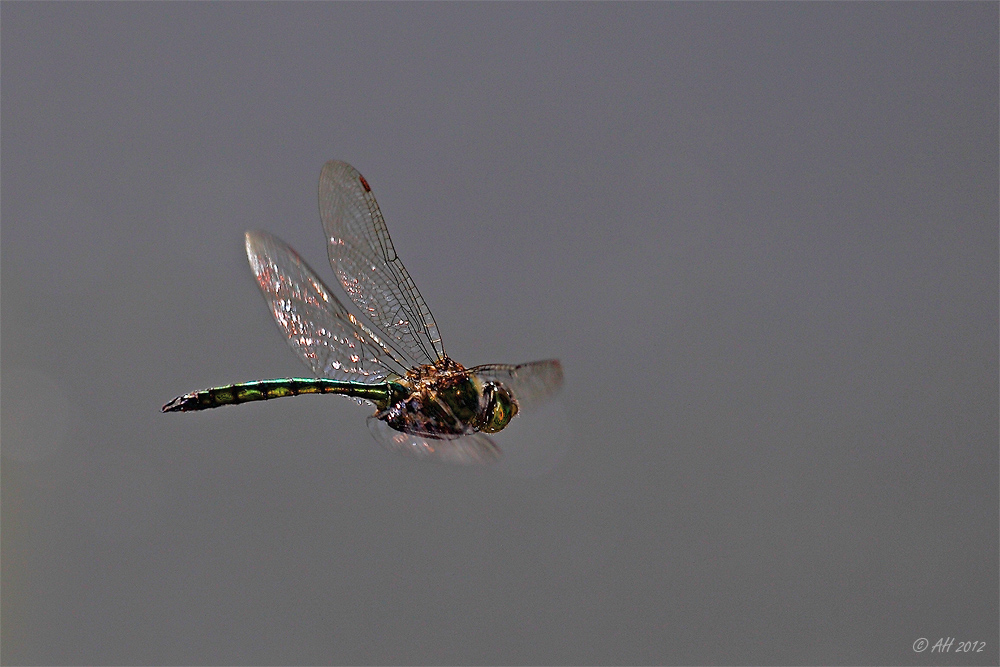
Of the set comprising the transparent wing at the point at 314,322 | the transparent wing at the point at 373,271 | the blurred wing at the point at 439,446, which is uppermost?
the transparent wing at the point at 373,271

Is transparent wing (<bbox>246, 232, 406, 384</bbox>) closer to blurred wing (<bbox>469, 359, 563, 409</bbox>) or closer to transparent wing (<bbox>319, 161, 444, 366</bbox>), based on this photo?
transparent wing (<bbox>319, 161, 444, 366</bbox>)

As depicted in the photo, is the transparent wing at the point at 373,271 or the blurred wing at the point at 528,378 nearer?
the blurred wing at the point at 528,378

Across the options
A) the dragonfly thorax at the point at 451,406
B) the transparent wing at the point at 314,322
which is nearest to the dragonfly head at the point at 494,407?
the dragonfly thorax at the point at 451,406

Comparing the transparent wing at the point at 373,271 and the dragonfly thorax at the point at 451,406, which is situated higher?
the transparent wing at the point at 373,271

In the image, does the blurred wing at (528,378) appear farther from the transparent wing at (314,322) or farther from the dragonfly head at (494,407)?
the transparent wing at (314,322)

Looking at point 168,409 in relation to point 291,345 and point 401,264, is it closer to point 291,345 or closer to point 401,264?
point 291,345

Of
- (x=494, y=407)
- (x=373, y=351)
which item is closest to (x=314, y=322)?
(x=373, y=351)

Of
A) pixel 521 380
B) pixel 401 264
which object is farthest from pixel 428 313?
pixel 521 380
